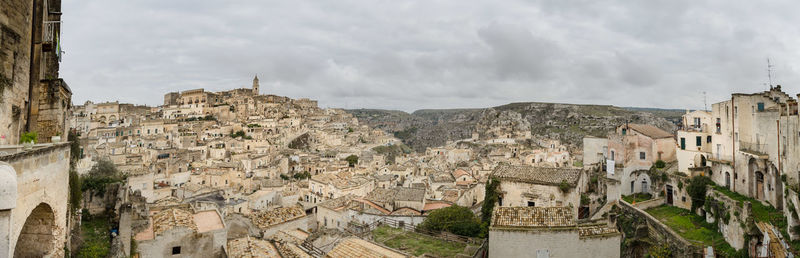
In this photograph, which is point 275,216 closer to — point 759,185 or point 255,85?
point 759,185

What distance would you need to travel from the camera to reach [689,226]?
18469 mm

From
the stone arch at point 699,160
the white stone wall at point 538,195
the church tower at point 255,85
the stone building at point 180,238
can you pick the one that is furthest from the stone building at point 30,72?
the church tower at point 255,85

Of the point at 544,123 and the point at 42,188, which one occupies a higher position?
the point at 544,123

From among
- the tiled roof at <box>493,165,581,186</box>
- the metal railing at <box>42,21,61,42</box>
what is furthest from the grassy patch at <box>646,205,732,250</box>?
the metal railing at <box>42,21,61,42</box>

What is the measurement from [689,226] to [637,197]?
6.63 meters

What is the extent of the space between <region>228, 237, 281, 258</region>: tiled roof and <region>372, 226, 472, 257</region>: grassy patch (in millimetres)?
5737

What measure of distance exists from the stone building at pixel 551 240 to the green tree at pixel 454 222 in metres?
6.35

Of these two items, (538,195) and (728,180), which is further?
(538,195)

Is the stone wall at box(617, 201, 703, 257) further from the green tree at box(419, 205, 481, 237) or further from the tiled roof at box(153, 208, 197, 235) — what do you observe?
the tiled roof at box(153, 208, 197, 235)

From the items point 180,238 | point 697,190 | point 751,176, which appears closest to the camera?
point 180,238

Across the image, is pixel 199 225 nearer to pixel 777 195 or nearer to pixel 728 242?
pixel 728 242

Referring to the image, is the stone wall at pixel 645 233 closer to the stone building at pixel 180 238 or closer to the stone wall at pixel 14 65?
the stone building at pixel 180 238

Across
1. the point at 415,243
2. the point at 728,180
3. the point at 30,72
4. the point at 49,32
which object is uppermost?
the point at 49,32

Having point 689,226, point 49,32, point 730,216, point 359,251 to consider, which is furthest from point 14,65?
point 689,226
